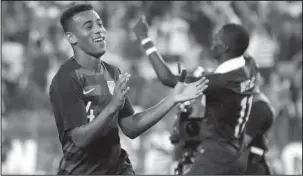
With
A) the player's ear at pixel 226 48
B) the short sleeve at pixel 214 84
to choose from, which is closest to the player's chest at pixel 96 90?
the short sleeve at pixel 214 84

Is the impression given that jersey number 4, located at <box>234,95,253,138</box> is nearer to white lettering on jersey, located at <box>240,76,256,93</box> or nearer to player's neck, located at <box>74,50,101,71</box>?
white lettering on jersey, located at <box>240,76,256,93</box>

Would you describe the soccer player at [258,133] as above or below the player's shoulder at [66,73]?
below

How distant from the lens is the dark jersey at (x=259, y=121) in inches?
255

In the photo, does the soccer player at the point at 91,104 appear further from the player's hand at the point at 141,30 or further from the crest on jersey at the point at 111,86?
the player's hand at the point at 141,30

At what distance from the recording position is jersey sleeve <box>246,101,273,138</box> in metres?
6.47

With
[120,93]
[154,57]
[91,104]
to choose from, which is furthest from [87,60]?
[154,57]

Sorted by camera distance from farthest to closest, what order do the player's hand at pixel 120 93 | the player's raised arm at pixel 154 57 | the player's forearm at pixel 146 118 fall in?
the player's raised arm at pixel 154 57 < the player's forearm at pixel 146 118 < the player's hand at pixel 120 93

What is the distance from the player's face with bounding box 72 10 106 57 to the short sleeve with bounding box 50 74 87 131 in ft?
0.65

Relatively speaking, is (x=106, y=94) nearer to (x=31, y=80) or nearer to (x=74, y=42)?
(x=74, y=42)

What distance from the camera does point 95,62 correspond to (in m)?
3.92

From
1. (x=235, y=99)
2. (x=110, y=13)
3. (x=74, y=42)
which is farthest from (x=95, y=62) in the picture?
(x=110, y=13)

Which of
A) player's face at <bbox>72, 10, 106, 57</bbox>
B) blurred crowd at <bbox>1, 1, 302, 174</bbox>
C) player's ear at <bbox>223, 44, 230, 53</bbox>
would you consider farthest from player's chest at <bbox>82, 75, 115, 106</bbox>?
blurred crowd at <bbox>1, 1, 302, 174</bbox>

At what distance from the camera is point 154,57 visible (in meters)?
5.43

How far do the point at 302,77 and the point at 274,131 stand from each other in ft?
2.82
